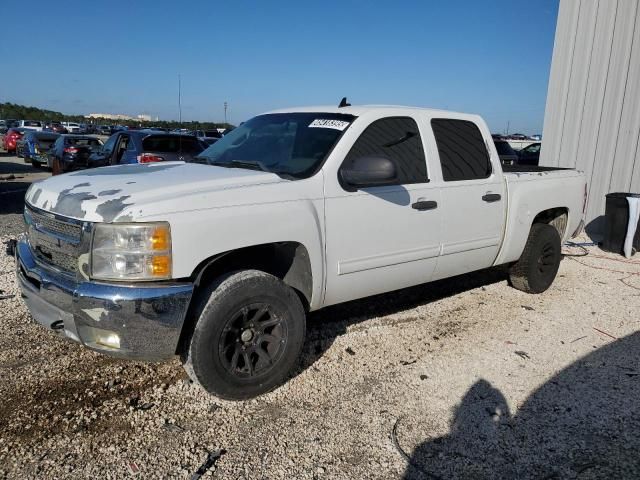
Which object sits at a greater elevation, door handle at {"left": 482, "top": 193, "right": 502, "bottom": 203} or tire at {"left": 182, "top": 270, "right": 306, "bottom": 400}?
door handle at {"left": 482, "top": 193, "right": 502, "bottom": 203}

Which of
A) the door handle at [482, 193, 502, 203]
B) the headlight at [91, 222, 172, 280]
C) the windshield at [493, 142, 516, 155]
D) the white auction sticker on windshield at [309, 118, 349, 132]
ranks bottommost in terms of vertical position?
the headlight at [91, 222, 172, 280]

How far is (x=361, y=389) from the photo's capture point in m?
3.52

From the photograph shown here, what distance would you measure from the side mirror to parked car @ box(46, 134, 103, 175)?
498 inches

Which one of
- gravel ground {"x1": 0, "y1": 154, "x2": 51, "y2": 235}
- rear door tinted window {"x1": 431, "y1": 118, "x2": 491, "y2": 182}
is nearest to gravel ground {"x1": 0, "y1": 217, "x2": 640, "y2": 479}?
rear door tinted window {"x1": 431, "y1": 118, "x2": 491, "y2": 182}

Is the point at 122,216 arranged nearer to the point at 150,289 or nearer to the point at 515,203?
the point at 150,289

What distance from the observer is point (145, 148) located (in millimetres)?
10070

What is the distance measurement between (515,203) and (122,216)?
12.1ft

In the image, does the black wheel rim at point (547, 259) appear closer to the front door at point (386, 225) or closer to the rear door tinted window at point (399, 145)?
the front door at point (386, 225)

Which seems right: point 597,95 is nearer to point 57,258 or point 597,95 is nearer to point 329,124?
point 329,124

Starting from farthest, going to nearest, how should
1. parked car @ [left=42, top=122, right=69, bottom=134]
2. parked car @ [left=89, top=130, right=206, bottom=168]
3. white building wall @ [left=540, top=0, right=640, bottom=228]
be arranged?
parked car @ [left=42, top=122, right=69, bottom=134] < parked car @ [left=89, top=130, right=206, bottom=168] < white building wall @ [left=540, top=0, right=640, bottom=228]

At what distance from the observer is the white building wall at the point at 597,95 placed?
355 inches

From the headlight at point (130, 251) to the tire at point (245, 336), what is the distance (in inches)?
15.9

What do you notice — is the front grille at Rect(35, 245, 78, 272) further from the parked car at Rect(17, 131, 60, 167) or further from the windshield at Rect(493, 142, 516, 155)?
the parked car at Rect(17, 131, 60, 167)

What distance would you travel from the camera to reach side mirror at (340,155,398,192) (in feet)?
11.2
